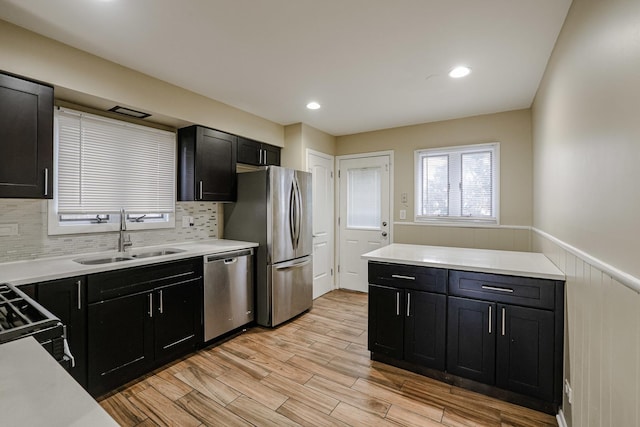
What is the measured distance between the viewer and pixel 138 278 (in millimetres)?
2275

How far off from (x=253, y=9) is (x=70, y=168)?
78.7 inches

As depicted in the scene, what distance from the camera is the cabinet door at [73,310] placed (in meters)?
1.84

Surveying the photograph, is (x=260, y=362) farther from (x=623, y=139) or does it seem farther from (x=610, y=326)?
(x=623, y=139)

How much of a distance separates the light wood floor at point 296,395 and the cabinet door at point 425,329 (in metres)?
0.18

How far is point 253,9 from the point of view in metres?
1.74

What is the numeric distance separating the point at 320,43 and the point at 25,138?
6.83ft

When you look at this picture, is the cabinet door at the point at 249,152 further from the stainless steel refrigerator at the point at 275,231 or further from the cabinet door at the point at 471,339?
the cabinet door at the point at 471,339

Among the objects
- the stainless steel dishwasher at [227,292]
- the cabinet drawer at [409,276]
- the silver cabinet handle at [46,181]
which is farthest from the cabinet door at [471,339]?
the silver cabinet handle at [46,181]

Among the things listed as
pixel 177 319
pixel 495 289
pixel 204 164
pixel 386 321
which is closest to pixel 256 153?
pixel 204 164

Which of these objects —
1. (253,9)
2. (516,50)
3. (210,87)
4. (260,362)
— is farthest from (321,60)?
(260,362)

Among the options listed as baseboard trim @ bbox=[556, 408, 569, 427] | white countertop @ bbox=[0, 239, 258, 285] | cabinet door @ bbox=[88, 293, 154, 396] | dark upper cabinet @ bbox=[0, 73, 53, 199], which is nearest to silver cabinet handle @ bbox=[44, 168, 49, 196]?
dark upper cabinet @ bbox=[0, 73, 53, 199]

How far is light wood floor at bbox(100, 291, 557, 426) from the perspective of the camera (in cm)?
188

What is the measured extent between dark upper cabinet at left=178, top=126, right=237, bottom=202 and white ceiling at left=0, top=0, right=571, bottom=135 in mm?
467

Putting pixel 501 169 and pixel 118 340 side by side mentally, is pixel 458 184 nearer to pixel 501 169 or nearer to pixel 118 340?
pixel 501 169
